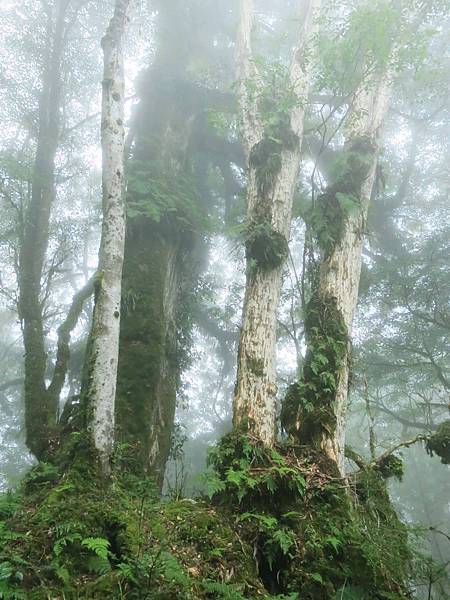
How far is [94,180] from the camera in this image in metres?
21.0

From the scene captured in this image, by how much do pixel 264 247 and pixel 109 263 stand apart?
2.18 m

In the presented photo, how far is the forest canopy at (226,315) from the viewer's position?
4.09 meters

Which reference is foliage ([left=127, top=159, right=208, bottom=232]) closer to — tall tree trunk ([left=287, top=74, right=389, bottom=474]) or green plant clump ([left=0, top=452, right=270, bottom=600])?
tall tree trunk ([left=287, top=74, right=389, bottom=474])

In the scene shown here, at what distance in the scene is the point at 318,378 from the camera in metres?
6.01

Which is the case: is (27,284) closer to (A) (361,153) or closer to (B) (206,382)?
(A) (361,153)

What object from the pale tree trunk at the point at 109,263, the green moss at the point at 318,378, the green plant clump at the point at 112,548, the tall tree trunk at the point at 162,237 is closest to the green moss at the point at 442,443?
the green moss at the point at 318,378

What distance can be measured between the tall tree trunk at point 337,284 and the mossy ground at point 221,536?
0.55m

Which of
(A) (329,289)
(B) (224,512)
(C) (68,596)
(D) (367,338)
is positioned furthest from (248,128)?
(D) (367,338)

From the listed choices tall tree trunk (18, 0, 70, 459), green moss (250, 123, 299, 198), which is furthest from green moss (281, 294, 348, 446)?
tall tree trunk (18, 0, 70, 459)

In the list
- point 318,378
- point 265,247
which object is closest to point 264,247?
point 265,247

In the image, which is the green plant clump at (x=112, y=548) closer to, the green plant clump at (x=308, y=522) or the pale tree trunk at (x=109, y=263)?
the green plant clump at (x=308, y=522)

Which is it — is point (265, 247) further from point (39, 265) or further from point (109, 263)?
point (39, 265)

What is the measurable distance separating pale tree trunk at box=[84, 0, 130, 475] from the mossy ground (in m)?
0.57

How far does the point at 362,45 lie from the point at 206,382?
2772 cm
